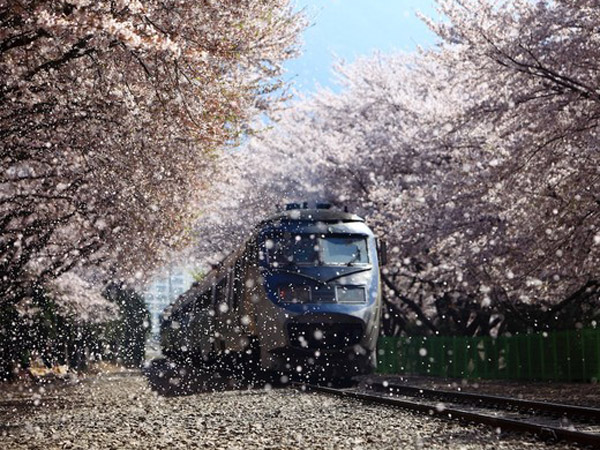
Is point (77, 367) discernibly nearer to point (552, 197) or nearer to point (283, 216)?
point (283, 216)

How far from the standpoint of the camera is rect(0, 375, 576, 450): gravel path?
26.1ft

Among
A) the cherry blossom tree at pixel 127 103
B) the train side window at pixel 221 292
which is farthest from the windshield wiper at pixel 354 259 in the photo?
the train side window at pixel 221 292

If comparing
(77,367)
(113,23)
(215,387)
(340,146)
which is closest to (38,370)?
(77,367)

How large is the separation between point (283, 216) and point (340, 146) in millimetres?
13324

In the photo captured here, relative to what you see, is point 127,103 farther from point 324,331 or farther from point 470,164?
point 470,164

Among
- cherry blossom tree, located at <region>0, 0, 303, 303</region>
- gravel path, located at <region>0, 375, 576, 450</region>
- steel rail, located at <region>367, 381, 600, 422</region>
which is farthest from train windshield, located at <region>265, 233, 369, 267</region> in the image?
gravel path, located at <region>0, 375, 576, 450</region>

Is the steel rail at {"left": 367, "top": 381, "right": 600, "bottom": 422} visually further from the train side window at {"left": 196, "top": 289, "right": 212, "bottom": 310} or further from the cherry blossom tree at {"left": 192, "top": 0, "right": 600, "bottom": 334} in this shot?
the train side window at {"left": 196, "top": 289, "right": 212, "bottom": 310}

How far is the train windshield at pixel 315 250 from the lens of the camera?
1664cm

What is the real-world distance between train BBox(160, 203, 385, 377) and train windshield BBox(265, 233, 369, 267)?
0.02 m

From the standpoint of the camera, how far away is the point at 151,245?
1959 centimetres

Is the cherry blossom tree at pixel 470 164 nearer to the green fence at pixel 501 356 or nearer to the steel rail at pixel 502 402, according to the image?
the green fence at pixel 501 356

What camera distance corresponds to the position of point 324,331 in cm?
1596

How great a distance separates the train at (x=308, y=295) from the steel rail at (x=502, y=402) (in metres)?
1.21

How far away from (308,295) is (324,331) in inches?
27.9
